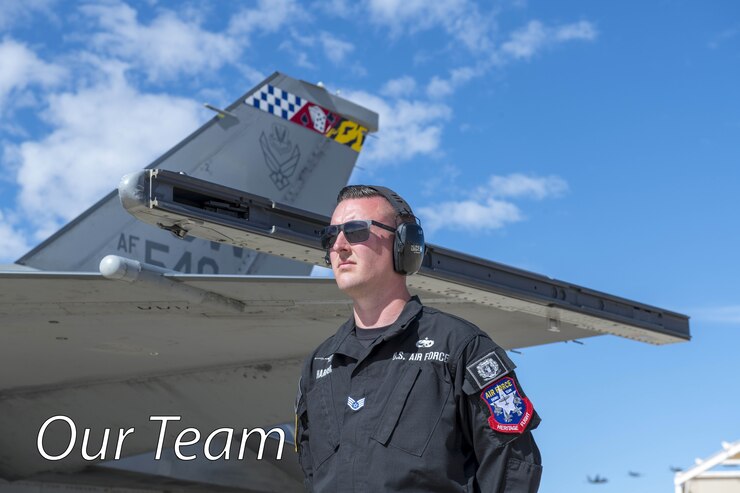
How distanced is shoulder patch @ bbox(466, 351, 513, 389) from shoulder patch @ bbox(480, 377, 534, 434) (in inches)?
0.6

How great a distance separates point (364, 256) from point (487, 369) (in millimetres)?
477

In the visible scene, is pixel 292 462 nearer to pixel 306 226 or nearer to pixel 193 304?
pixel 193 304

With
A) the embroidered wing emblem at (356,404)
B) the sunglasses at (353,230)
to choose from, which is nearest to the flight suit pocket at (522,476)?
the embroidered wing emblem at (356,404)

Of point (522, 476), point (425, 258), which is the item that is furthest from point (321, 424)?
point (425, 258)

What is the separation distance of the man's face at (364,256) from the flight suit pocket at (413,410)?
29cm

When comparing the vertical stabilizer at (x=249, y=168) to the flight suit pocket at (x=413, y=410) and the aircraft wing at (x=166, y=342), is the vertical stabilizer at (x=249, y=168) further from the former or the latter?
the flight suit pocket at (x=413, y=410)

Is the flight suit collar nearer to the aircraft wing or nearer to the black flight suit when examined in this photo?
the black flight suit

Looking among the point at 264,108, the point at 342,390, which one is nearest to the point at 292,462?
the point at 264,108

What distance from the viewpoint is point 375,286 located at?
262 centimetres

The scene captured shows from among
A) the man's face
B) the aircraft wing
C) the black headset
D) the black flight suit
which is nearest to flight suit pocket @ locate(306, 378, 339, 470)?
the black flight suit

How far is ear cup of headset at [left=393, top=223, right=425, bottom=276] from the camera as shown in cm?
265

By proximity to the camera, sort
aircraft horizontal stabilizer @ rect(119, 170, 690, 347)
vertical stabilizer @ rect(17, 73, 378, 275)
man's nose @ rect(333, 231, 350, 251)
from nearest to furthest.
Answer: man's nose @ rect(333, 231, 350, 251)
aircraft horizontal stabilizer @ rect(119, 170, 690, 347)
vertical stabilizer @ rect(17, 73, 378, 275)

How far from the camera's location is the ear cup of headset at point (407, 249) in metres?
2.65

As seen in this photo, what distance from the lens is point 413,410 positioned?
7.86 ft
